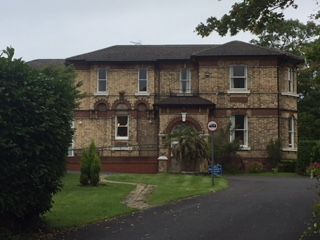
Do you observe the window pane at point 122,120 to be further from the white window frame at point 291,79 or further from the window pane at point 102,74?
the white window frame at point 291,79

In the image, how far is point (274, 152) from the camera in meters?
37.4

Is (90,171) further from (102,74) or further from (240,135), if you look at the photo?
(102,74)

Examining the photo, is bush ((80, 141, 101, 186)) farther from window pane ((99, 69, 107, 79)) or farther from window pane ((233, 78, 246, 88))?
window pane ((99, 69, 107, 79))

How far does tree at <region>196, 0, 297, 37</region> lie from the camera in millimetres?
13609

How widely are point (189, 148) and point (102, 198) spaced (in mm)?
13478

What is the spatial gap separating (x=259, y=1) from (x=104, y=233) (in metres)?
6.13

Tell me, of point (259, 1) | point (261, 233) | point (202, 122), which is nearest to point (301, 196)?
point (261, 233)

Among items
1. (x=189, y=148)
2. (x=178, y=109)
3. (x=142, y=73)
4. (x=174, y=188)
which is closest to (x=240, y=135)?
(x=178, y=109)

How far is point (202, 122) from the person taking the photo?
37250mm

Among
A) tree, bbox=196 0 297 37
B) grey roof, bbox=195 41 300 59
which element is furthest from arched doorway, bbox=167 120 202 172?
tree, bbox=196 0 297 37

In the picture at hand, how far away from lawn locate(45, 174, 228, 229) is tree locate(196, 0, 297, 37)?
566 centimetres

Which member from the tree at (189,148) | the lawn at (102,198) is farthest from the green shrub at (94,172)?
the tree at (189,148)

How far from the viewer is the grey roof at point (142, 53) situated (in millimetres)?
40531

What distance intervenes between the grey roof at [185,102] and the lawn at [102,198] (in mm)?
9677
